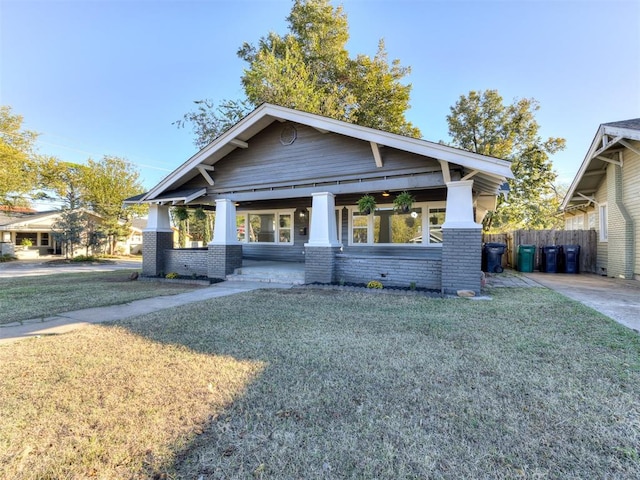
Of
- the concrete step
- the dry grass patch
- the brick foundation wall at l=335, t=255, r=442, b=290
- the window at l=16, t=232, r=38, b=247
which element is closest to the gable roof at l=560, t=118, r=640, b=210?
the brick foundation wall at l=335, t=255, r=442, b=290

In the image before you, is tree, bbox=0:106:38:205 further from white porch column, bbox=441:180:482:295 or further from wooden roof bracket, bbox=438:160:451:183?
white porch column, bbox=441:180:482:295

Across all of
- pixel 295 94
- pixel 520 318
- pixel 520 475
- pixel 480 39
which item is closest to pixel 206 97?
pixel 295 94

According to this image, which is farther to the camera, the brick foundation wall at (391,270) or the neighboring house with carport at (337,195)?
the brick foundation wall at (391,270)

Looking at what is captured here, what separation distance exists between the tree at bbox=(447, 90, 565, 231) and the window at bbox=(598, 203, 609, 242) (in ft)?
23.1

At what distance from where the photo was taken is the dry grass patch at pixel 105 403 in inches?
71.6

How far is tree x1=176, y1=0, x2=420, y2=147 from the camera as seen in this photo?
1912 cm

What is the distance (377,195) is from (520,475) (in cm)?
954

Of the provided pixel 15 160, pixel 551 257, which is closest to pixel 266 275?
pixel 551 257

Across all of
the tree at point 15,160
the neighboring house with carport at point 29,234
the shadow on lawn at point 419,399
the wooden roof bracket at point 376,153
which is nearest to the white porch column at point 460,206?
the wooden roof bracket at point 376,153

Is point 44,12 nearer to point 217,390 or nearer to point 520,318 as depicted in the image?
point 217,390

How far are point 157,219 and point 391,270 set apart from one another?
8066 mm

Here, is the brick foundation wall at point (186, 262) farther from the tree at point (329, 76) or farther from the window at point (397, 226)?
the tree at point (329, 76)

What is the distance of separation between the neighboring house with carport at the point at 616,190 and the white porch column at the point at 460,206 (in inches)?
197

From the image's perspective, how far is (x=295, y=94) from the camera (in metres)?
16.7
